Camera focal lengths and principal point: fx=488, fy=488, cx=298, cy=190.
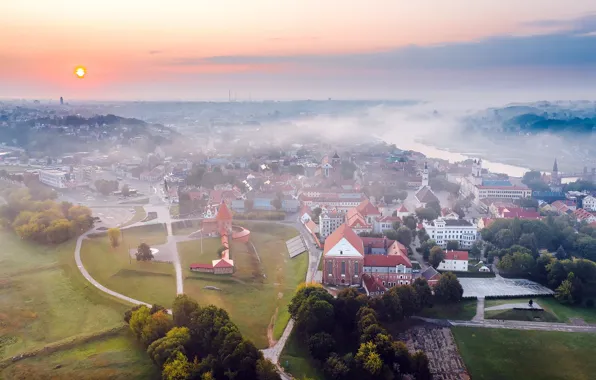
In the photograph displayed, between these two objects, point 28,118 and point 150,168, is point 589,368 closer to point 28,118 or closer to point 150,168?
point 150,168

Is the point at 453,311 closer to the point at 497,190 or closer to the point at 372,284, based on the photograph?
the point at 372,284

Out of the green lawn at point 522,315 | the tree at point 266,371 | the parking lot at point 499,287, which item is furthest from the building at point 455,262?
the tree at point 266,371

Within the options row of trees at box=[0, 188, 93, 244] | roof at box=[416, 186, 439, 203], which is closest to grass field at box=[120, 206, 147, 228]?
row of trees at box=[0, 188, 93, 244]

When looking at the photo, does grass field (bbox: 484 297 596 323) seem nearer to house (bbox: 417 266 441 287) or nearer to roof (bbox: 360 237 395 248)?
house (bbox: 417 266 441 287)

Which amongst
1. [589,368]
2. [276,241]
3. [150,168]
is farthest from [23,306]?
[150,168]

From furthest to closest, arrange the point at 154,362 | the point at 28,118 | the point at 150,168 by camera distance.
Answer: the point at 28,118, the point at 150,168, the point at 154,362

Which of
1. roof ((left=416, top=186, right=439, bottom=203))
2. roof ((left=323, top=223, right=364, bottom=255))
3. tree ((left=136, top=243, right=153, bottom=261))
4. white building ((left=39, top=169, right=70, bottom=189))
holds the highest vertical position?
white building ((left=39, top=169, right=70, bottom=189))
